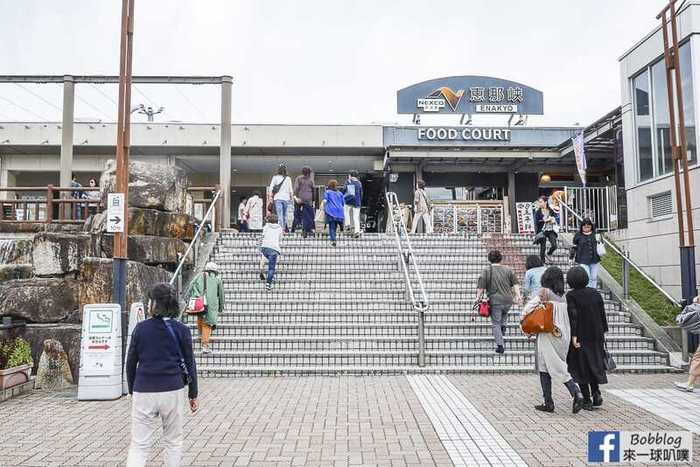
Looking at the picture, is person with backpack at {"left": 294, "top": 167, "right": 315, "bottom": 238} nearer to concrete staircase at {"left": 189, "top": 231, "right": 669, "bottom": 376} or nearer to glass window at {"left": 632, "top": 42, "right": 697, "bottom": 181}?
concrete staircase at {"left": 189, "top": 231, "right": 669, "bottom": 376}

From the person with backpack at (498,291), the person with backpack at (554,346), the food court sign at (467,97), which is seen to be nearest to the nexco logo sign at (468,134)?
the food court sign at (467,97)

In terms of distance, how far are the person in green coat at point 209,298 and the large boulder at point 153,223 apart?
2.00 m

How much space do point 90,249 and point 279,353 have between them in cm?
376

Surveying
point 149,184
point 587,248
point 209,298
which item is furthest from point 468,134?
point 209,298

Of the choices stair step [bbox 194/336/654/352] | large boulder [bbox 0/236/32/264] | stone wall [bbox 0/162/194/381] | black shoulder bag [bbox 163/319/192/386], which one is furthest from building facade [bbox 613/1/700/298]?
large boulder [bbox 0/236/32/264]

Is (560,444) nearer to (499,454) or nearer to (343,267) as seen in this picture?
(499,454)

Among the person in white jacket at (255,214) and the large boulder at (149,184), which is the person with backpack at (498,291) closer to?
the large boulder at (149,184)

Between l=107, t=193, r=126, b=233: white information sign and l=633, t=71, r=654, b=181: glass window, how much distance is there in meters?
11.1

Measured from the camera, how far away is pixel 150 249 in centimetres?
1047

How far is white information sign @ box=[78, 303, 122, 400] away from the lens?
7637 mm

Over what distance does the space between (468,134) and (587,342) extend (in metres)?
17.3

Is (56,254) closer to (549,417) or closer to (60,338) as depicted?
(60,338)

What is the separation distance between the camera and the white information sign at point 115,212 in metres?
8.11

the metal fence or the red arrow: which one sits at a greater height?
the metal fence
